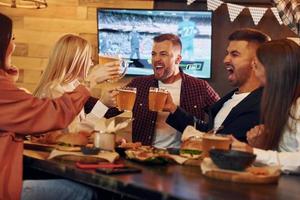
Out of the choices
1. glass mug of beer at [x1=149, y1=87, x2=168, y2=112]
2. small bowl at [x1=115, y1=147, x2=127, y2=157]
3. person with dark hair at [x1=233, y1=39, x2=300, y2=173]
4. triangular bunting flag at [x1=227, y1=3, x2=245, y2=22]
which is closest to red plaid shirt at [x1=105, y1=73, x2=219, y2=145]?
triangular bunting flag at [x1=227, y1=3, x2=245, y2=22]

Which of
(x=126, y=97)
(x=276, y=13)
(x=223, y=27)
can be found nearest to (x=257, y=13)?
(x=276, y=13)

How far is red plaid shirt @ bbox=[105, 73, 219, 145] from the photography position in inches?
159

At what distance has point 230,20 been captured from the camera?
4.99 metres

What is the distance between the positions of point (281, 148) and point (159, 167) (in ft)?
1.95

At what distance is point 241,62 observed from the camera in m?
3.42

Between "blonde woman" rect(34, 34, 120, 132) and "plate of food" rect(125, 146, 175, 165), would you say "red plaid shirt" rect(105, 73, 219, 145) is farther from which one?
"plate of food" rect(125, 146, 175, 165)

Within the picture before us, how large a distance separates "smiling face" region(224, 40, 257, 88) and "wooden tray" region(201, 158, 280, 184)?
1.33 meters

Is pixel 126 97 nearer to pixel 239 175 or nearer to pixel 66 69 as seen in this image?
pixel 66 69

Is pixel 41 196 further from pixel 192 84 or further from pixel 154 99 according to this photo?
pixel 192 84

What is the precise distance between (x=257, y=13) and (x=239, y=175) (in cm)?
309

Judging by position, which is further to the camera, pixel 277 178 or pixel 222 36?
pixel 222 36

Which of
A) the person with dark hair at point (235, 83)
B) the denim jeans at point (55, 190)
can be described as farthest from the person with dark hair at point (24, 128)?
the person with dark hair at point (235, 83)

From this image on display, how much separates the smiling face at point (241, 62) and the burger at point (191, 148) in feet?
3.02

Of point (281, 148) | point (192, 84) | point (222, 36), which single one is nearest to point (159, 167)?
point (281, 148)
